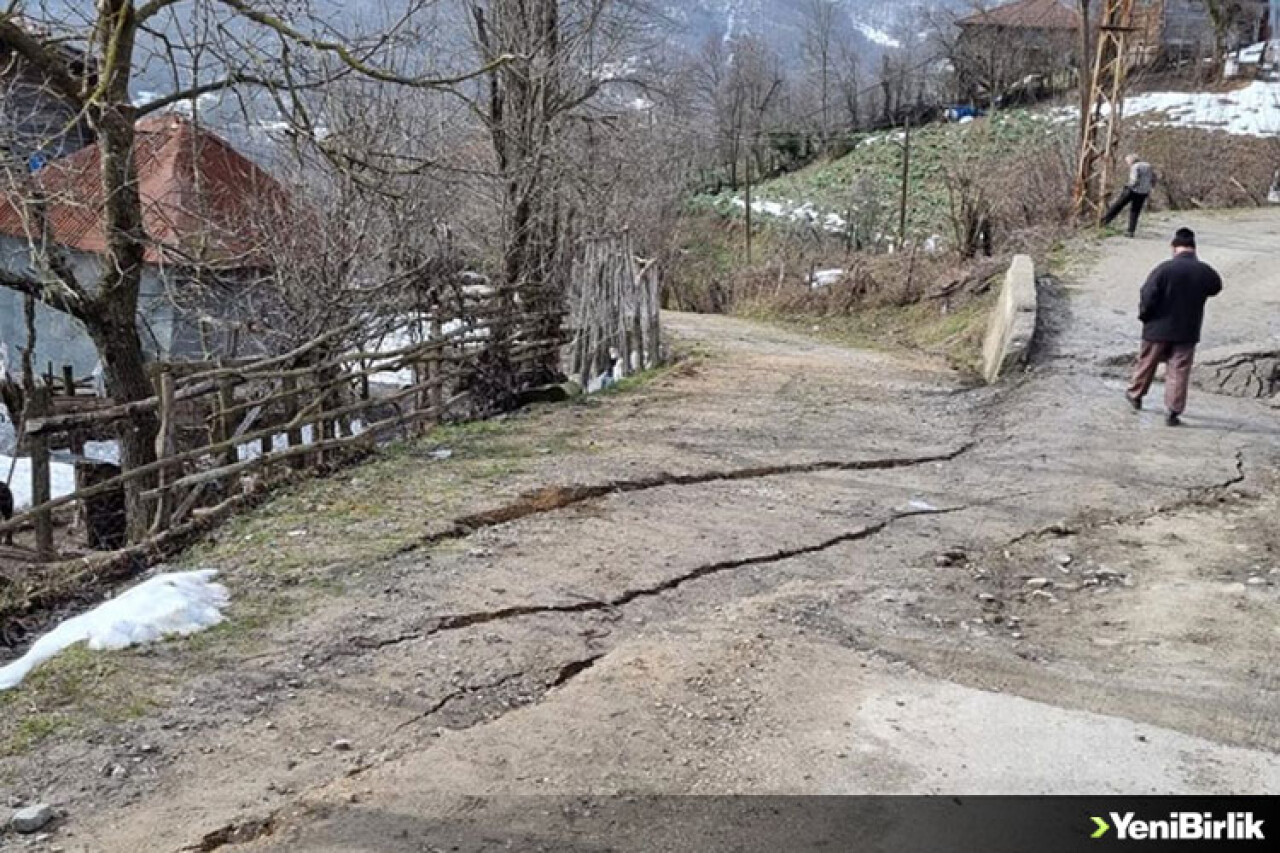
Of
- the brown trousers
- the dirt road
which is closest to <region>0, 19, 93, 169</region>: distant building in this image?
the dirt road

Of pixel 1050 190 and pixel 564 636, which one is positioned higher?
pixel 1050 190

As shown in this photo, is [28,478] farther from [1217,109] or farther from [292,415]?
[1217,109]

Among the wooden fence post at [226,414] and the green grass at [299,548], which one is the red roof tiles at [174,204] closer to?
the wooden fence post at [226,414]

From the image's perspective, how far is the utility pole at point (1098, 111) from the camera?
55.3 feet

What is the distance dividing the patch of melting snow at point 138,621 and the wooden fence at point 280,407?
4.38 feet

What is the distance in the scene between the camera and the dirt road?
354cm

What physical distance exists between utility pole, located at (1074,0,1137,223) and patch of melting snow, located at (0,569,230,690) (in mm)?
16458

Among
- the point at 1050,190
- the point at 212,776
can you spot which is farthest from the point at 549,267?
the point at 1050,190

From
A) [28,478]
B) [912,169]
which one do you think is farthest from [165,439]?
[912,169]

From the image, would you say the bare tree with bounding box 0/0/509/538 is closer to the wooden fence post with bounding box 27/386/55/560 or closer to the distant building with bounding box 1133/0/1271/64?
the wooden fence post with bounding box 27/386/55/560

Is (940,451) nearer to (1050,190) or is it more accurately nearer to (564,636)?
(564,636)

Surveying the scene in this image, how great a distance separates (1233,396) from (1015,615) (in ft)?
21.0

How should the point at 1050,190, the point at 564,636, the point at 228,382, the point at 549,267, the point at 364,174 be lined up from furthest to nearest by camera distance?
1. the point at 1050,190
2. the point at 549,267
3. the point at 364,174
4. the point at 228,382
5. the point at 564,636

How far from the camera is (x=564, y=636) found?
478cm
